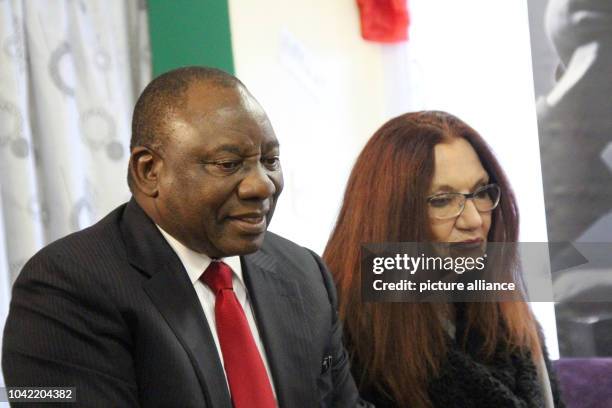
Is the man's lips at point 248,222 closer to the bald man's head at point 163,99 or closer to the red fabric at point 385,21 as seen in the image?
the bald man's head at point 163,99

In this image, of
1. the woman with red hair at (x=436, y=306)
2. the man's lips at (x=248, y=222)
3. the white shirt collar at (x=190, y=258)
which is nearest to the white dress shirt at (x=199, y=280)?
the white shirt collar at (x=190, y=258)

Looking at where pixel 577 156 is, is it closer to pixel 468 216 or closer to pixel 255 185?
pixel 468 216

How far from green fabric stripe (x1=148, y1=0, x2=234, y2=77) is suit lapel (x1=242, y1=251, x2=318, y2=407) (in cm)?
82

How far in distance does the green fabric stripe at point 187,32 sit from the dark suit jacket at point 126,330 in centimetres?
82

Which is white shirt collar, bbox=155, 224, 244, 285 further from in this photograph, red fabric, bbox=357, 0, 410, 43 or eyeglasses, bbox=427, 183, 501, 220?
red fabric, bbox=357, 0, 410, 43

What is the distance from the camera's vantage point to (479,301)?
221cm

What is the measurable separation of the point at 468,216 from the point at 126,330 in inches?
39.5

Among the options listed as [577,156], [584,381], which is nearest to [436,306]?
[584,381]

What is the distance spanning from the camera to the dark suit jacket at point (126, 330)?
57.2 inches

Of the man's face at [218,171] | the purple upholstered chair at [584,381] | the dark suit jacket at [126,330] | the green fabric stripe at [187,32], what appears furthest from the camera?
the green fabric stripe at [187,32]

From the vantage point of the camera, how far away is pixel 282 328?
1.69 meters

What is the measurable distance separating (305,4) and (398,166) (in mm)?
565

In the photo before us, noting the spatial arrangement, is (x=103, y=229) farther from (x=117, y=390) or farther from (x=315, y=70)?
(x=315, y=70)

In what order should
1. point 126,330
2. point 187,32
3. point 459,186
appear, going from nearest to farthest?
point 126,330, point 459,186, point 187,32
